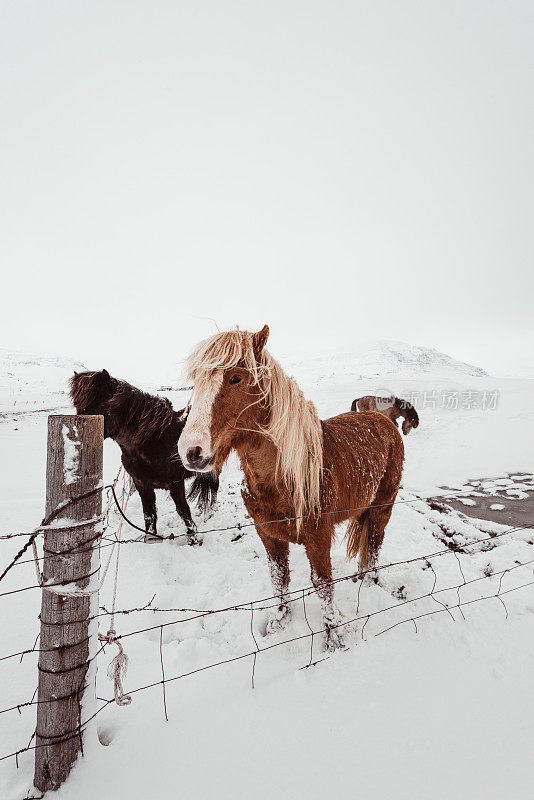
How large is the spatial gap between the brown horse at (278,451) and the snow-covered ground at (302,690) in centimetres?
40

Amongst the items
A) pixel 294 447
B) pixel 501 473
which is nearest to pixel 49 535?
pixel 294 447

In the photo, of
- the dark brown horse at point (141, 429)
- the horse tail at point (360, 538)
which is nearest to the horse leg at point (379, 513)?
the horse tail at point (360, 538)

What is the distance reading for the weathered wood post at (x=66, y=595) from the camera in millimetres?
1367

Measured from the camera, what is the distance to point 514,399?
1473 cm

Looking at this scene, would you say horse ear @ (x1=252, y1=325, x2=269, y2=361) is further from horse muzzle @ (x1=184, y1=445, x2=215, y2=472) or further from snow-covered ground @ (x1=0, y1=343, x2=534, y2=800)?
snow-covered ground @ (x1=0, y1=343, x2=534, y2=800)

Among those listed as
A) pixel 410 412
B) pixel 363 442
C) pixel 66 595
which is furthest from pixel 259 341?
pixel 410 412

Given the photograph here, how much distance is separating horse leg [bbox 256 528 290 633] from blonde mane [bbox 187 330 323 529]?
1.50 feet

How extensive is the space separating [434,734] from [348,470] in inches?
58.2

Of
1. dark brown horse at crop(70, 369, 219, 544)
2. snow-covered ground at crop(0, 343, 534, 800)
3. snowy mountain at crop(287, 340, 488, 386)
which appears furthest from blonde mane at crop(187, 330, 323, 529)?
snowy mountain at crop(287, 340, 488, 386)

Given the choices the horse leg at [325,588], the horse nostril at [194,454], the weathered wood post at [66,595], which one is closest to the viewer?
the weathered wood post at [66,595]

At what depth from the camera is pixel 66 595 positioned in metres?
1.38

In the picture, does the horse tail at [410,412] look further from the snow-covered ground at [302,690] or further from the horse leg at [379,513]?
the horse leg at [379,513]

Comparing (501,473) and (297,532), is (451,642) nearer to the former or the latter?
(297,532)

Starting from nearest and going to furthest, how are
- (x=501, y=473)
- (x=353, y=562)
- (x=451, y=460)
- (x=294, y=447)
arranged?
(x=294, y=447) < (x=353, y=562) < (x=501, y=473) < (x=451, y=460)
